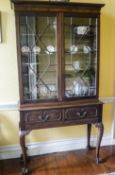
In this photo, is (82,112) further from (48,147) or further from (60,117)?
(48,147)

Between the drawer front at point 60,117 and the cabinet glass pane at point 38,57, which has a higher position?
the cabinet glass pane at point 38,57

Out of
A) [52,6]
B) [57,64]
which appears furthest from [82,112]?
[52,6]

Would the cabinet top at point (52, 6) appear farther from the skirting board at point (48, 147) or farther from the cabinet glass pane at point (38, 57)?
the skirting board at point (48, 147)

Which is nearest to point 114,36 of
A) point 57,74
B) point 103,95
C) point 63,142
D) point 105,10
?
point 105,10

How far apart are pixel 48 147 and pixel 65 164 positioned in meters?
0.37

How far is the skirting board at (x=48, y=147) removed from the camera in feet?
8.72

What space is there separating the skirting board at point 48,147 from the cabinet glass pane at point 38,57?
807mm

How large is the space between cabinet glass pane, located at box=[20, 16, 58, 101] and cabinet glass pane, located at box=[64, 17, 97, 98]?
0.17 metres

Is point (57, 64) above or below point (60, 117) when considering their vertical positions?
above

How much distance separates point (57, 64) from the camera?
2291 millimetres

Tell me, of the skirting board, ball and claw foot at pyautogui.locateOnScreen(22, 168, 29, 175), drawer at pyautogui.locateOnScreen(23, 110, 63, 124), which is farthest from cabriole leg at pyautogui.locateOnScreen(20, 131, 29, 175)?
the skirting board

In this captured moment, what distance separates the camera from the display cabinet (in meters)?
2.19

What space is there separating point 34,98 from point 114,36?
1.41 meters

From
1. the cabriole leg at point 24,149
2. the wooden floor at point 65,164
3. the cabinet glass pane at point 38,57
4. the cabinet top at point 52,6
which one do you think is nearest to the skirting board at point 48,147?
the wooden floor at point 65,164
